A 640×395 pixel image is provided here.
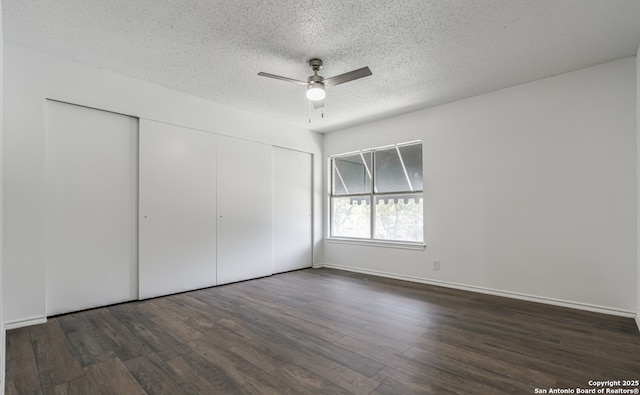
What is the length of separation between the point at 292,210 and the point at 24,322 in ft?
12.1

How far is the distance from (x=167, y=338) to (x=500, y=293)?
386cm

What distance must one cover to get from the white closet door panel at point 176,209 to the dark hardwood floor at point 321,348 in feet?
1.41

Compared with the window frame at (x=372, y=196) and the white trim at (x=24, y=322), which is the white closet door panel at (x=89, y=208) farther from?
the window frame at (x=372, y=196)

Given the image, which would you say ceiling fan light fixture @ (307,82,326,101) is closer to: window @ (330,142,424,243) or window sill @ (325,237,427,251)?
window @ (330,142,424,243)

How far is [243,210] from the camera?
4.82 metres

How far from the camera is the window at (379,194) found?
4.95m

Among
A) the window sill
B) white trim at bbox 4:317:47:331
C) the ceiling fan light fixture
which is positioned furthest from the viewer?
the window sill

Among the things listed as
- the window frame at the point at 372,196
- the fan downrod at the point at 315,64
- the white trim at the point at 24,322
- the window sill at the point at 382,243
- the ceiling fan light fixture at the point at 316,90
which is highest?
the fan downrod at the point at 315,64

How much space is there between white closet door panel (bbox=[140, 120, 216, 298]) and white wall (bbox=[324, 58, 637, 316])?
3.07 meters

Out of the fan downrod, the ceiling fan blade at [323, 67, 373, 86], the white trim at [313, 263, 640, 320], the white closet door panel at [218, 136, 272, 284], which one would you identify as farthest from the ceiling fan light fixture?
the white trim at [313, 263, 640, 320]

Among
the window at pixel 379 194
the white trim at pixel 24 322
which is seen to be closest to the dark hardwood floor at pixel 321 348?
the white trim at pixel 24 322

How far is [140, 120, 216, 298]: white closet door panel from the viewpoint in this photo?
150 inches

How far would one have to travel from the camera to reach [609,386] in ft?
6.33

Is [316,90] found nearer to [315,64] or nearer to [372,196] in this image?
[315,64]
